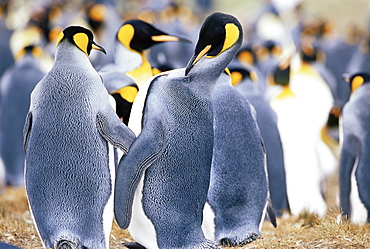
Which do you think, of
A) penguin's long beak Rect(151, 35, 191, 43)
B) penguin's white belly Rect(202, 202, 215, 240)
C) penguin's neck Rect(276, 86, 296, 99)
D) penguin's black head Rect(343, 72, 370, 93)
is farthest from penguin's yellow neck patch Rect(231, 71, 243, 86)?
penguin's white belly Rect(202, 202, 215, 240)

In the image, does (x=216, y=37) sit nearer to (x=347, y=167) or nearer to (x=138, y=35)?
(x=138, y=35)

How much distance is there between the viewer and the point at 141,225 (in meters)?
3.48

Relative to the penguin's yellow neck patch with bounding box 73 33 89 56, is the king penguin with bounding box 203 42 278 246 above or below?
below

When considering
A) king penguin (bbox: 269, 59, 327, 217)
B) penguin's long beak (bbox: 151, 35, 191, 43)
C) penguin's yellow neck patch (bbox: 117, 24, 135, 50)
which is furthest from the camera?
king penguin (bbox: 269, 59, 327, 217)

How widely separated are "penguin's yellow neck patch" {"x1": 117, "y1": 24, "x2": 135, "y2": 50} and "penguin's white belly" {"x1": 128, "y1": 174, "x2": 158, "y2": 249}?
1.96 meters

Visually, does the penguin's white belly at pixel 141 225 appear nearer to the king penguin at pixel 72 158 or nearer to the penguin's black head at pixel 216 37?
the king penguin at pixel 72 158

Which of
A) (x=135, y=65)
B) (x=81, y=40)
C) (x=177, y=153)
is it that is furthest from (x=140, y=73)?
(x=177, y=153)

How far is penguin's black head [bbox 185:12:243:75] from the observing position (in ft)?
11.5

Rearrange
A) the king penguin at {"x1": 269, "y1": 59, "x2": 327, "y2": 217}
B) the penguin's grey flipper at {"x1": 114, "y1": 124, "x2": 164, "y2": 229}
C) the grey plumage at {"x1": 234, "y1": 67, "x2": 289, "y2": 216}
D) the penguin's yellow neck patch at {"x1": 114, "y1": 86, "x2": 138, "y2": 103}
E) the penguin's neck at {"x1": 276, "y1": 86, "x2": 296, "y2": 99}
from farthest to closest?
the penguin's neck at {"x1": 276, "y1": 86, "x2": 296, "y2": 99}, the king penguin at {"x1": 269, "y1": 59, "x2": 327, "y2": 217}, the grey plumage at {"x1": 234, "y1": 67, "x2": 289, "y2": 216}, the penguin's yellow neck patch at {"x1": 114, "y1": 86, "x2": 138, "y2": 103}, the penguin's grey flipper at {"x1": 114, "y1": 124, "x2": 164, "y2": 229}

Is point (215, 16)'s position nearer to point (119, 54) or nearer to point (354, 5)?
point (119, 54)

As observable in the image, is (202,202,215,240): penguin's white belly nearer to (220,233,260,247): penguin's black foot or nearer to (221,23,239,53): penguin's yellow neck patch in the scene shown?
(220,233,260,247): penguin's black foot

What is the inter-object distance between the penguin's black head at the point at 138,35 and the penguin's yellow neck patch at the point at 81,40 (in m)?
1.19

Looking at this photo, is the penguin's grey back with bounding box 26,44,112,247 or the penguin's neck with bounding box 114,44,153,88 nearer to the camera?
the penguin's grey back with bounding box 26,44,112,247

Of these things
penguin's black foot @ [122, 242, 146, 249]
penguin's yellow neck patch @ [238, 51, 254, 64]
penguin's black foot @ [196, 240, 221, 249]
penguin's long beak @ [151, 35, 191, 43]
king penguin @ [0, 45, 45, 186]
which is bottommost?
king penguin @ [0, 45, 45, 186]
